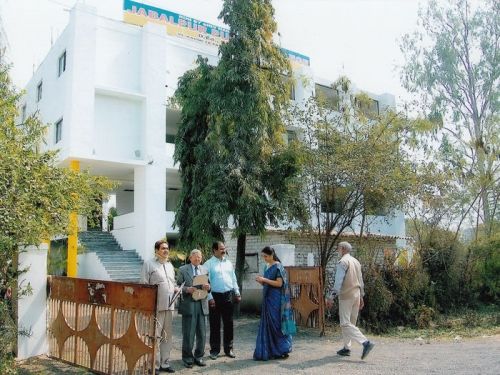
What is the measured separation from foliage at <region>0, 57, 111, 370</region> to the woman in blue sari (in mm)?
3072

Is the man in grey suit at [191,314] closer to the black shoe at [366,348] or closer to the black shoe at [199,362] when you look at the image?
the black shoe at [199,362]

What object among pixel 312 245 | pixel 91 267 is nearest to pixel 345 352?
pixel 312 245

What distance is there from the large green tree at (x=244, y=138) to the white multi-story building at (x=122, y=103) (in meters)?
6.95

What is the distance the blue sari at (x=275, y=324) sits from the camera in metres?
7.73

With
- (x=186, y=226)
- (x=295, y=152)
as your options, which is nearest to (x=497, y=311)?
(x=295, y=152)

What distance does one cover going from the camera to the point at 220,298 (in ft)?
25.7

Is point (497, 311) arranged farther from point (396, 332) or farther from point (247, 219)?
point (247, 219)

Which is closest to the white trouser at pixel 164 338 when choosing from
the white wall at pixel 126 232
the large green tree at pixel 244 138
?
the large green tree at pixel 244 138

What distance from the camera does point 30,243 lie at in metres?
6.73

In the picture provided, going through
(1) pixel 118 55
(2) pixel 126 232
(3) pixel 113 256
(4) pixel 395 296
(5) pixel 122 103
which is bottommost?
(4) pixel 395 296

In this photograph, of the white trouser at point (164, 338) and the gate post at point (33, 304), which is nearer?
the white trouser at point (164, 338)

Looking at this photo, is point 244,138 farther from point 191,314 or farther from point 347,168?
point 191,314

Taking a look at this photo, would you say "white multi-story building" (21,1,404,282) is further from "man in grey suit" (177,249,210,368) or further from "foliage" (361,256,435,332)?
"man in grey suit" (177,249,210,368)

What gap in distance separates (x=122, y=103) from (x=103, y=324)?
14.4 metres
